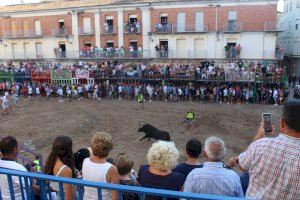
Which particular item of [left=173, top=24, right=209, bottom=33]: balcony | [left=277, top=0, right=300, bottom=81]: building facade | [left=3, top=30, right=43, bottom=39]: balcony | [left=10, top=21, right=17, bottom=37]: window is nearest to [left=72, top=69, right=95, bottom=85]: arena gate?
[left=173, top=24, right=209, bottom=33]: balcony

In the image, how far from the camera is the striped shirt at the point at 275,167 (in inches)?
119

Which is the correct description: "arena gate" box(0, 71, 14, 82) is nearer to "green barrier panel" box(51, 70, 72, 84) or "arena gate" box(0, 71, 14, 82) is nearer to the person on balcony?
"green barrier panel" box(51, 70, 72, 84)

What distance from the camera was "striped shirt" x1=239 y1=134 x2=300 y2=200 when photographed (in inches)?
119

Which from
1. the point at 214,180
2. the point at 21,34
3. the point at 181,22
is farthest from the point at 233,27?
the point at 214,180

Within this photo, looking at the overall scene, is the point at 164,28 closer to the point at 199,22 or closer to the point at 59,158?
the point at 199,22

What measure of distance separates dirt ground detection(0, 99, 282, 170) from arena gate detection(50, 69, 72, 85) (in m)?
3.66

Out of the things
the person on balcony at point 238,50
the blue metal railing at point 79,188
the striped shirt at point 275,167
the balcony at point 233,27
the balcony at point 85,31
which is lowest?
the blue metal railing at point 79,188

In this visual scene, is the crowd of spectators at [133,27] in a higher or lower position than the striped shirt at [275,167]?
higher

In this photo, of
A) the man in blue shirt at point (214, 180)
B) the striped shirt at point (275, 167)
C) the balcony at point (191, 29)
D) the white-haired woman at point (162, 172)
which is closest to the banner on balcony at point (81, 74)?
the balcony at point (191, 29)

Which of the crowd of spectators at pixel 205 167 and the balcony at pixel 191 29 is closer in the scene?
the crowd of spectators at pixel 205 167

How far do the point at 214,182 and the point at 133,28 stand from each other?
32.9 metres

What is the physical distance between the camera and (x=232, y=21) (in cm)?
3244

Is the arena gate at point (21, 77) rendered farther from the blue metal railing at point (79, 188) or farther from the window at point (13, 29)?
the blue metal railing at point (79, 188)

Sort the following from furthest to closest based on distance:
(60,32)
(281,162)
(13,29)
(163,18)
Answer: (13,29), (60,32), (163,18), (281,162)
